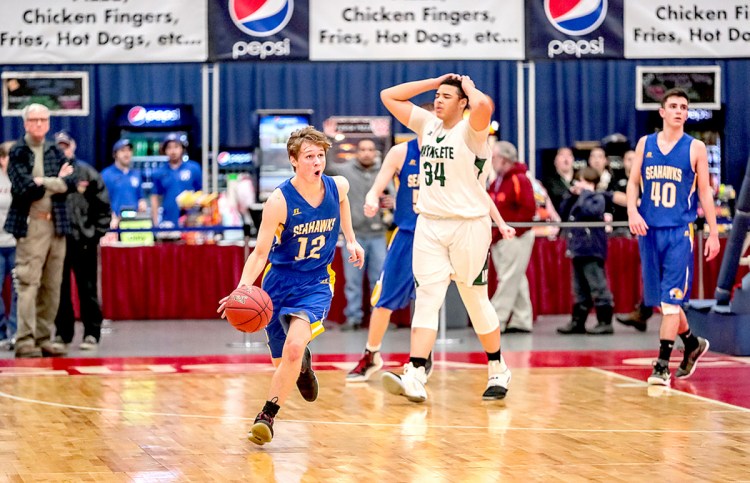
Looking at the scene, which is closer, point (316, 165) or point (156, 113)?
point (316, 165)

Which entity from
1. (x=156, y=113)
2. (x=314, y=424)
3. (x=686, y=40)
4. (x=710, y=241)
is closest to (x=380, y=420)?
(x=314, y=424)

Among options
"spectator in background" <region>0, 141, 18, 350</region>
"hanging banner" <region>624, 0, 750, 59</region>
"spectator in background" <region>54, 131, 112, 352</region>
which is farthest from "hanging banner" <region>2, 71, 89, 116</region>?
"hanging banner" <region>624, 0, 750, 59</region>

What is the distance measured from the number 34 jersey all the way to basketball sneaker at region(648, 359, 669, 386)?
1.74 m

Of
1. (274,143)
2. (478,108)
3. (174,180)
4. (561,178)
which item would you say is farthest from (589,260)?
(274,143)

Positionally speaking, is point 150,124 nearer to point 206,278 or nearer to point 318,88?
point 318,88

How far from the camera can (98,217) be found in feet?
38.9

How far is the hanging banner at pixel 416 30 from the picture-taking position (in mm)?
12906

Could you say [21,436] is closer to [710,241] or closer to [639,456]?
[639,456]

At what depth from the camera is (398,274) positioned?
920 centimetres

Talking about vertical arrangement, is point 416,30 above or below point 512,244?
above

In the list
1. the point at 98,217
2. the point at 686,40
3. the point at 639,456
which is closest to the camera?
the point at 639,456

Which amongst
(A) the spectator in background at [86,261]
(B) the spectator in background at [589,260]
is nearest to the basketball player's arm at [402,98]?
(A) the spectator in background at [86,261]

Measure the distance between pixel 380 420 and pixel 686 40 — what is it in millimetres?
7023

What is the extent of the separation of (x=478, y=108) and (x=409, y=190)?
62.4 inches
